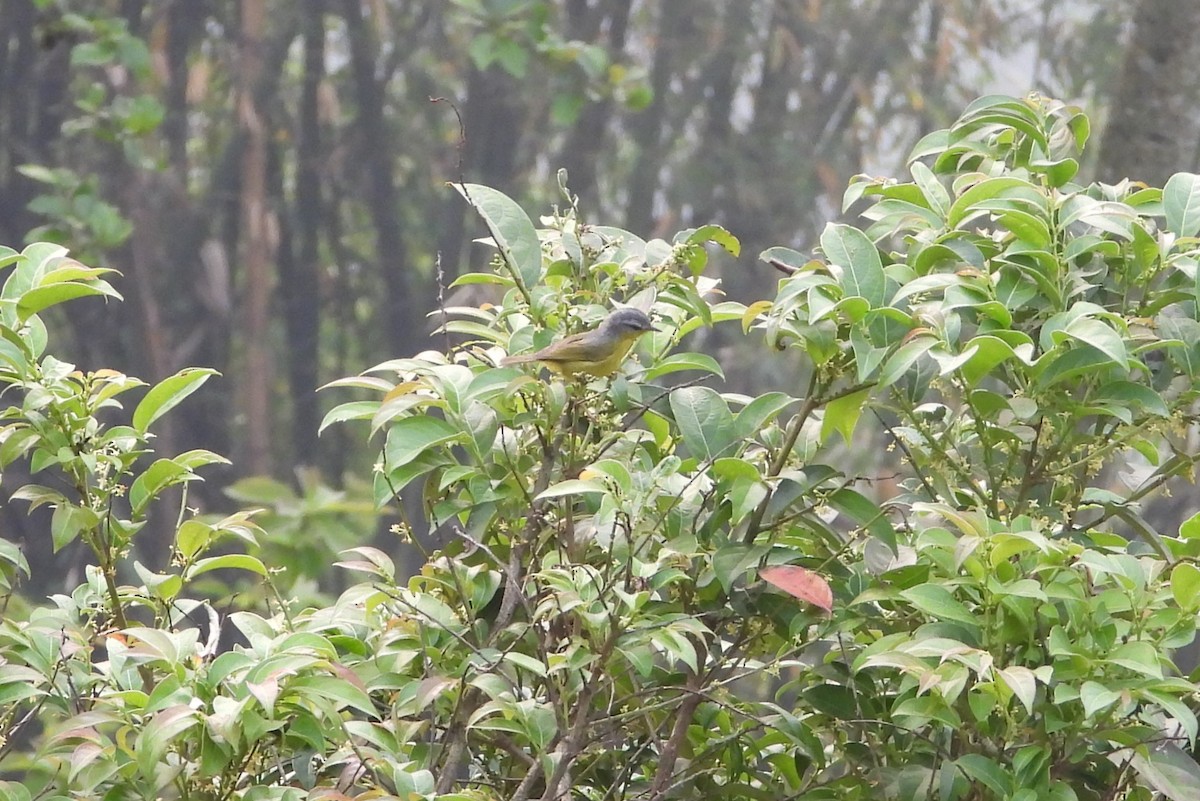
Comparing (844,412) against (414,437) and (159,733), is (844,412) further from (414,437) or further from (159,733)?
(159,733)

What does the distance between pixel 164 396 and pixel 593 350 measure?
1.23 ft

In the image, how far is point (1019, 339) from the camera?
3.44 feet

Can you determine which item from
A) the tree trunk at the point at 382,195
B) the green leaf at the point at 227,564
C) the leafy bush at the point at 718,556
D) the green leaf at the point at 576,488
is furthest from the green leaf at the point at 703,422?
the tree trunk at the point at 382,195

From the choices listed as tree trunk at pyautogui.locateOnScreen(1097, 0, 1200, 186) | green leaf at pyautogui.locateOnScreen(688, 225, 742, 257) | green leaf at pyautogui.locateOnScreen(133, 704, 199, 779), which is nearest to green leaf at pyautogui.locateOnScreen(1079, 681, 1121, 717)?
green leaf at pyautogui.locateOnScreen(688, 225, 742, 257)

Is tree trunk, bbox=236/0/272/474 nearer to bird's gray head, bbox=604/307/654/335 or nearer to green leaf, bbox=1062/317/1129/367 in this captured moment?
bird's gray head, bbox=604/307/654/335

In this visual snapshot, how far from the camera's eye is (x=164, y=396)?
1.19 m

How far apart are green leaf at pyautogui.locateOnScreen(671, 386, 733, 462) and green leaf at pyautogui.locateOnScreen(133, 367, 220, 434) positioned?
1.29 ft

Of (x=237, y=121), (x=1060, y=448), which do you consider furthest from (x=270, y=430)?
→ (x=1060, y=448)

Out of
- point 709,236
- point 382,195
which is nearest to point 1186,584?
point 709,236

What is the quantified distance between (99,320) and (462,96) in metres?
1.26

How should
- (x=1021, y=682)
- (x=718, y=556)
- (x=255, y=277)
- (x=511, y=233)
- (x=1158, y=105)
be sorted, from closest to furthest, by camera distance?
1. (x=1021, y=682)
2. (x=718, y=556)
3. (x=511, y=233)
4. (x=1158, y=105)
5. (x=255, y=277)

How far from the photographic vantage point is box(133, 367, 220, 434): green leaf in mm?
1170

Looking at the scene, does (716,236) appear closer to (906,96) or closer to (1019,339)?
(1019,339)

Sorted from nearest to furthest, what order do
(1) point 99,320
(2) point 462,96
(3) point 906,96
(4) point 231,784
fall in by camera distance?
1. (4) point 231,784
2. (1) point 99,320
3. (2) point 462,96
4. (3) point 906,96
